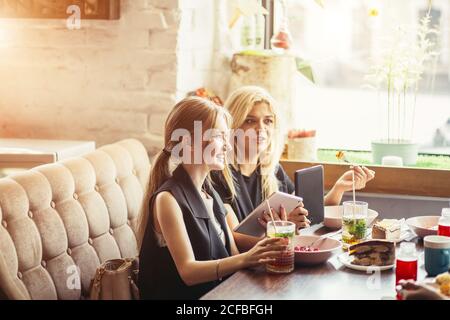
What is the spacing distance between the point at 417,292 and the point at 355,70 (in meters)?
1.97

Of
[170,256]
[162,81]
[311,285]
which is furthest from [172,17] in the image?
[311,285]

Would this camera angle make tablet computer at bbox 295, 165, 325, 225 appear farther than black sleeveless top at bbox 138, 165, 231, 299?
Yes

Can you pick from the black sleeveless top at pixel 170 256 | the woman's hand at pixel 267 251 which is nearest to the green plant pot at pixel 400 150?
the black sleeveless top at pixel 170 256

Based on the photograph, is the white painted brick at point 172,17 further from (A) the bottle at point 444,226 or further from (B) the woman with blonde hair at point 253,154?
(A) the bottle at point 444,226

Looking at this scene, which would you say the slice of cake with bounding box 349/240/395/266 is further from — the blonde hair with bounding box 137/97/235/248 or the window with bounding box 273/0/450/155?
the window with bounding box 273/0/450/155

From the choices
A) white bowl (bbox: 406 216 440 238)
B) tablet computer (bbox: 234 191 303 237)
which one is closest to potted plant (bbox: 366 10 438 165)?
white bowl (bbox: 406 216 440 238)

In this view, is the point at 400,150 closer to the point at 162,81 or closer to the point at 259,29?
the point at 259,29

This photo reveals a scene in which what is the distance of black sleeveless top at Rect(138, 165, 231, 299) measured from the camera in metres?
2.17

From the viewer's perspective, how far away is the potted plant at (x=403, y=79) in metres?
3.32

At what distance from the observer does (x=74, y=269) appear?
2.27 m

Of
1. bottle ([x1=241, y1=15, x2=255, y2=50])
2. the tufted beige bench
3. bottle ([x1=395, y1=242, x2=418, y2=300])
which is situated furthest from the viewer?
bottle ([x1=241, y1=15, x2=255, y2=50])

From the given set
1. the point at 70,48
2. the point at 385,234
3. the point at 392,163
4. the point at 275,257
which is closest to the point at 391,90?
the point at 392,163
